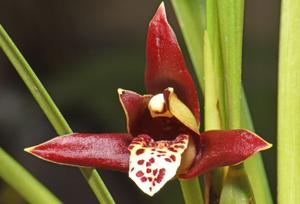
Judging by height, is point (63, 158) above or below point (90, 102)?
above

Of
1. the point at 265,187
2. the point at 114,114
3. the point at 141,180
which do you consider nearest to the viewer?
the point at 141,180

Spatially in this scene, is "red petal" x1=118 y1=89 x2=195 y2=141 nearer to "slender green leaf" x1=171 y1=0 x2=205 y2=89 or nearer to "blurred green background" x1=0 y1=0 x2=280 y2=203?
"slender green leaf" x1=171 y1=0 x2=205 y2=89

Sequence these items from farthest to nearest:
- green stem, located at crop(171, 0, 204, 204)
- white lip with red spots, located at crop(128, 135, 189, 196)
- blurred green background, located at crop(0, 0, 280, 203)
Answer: blurred green background, located at crop(0, 0, 280, 203), green stem, located at crop(171, 0, 204, 204), white lip with red spots, located at crop(128, 135, 189, 196)

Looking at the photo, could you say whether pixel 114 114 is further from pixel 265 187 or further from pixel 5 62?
pixel 265 187

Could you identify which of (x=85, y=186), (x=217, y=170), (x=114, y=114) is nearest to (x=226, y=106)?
(x=217, y=170)

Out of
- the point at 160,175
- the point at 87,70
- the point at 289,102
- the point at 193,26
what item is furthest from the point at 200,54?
the point at 87,70

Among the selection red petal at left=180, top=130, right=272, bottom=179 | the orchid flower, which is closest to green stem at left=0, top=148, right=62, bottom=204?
the orchid flower
